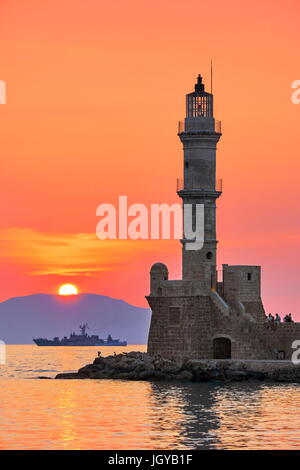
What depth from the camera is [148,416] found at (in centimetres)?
6756

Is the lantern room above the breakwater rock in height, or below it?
above

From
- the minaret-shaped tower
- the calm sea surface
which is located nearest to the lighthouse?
the minaret-shaped tower

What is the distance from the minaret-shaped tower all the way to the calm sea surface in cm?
783

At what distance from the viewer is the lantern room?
297 ft

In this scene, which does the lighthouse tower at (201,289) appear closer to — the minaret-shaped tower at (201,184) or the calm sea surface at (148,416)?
the minaret-shaped tower at (201,184)

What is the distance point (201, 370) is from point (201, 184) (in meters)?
11.5

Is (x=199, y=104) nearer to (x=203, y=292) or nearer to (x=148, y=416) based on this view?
(x=203, y=292)

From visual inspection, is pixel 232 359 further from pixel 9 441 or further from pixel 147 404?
pixel 9 441

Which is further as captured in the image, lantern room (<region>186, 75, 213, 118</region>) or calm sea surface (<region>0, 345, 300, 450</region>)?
lantern room (<region>186, 75, 213, 118</region>)

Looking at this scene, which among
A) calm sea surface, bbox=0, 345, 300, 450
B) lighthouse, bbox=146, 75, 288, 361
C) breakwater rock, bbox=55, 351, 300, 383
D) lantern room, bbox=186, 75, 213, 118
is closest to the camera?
calm sea surface, bbox=0, 345, 300, 450

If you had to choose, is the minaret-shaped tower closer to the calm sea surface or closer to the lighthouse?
the lighthouse

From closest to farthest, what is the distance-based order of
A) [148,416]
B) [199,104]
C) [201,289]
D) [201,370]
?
[148,416]
[201,370]
[201,289]
[199,104]

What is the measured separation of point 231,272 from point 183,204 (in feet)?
16.8

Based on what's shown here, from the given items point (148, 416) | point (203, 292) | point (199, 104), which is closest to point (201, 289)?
point (203, 292)
